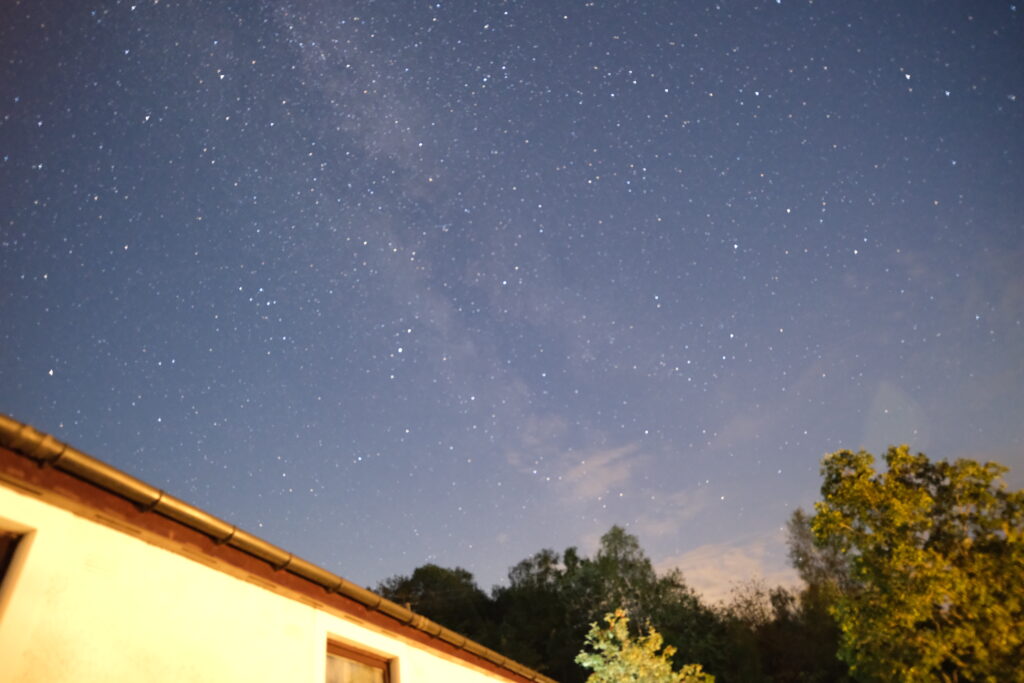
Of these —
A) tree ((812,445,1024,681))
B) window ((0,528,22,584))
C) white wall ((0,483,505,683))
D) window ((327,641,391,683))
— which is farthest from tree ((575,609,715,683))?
window ((0,528,22,584))

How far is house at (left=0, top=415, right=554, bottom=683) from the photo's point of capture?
10.7ft

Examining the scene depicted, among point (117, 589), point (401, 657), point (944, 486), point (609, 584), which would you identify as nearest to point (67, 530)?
point (117, 589)

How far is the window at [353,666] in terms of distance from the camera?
530 centimetres

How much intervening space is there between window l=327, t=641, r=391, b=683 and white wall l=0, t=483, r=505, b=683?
0.38 metres

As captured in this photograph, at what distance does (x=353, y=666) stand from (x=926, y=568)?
1634 centimetres

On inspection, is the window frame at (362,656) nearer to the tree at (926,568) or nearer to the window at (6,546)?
the window at (6,546)

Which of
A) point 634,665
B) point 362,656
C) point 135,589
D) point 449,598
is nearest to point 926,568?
point 634,665

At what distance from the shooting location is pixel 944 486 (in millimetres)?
16438

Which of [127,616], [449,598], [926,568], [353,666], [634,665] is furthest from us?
[449,598]

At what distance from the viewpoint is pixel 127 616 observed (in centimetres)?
363

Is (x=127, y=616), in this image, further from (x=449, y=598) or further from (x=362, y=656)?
(x=449, y=598)

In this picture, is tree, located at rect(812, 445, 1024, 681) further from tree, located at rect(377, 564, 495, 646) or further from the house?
tree, located at rect(377, 564, 495, 646)

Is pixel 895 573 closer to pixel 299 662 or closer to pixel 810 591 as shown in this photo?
pixel 299 662

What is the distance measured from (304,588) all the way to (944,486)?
59.4 ft
